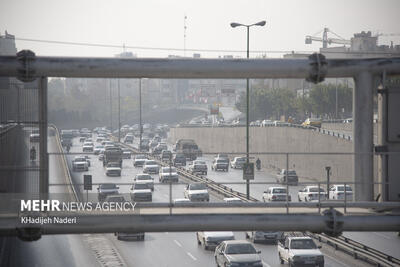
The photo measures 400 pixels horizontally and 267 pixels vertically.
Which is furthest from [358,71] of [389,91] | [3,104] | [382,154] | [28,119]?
[3,104]

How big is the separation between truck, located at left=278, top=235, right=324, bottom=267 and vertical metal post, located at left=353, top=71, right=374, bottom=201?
48.0 ft

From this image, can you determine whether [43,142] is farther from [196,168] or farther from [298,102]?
[298,102]

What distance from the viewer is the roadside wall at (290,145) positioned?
4125cm

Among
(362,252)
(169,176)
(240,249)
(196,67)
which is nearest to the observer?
(196,67)

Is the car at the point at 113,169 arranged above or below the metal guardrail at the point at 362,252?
above

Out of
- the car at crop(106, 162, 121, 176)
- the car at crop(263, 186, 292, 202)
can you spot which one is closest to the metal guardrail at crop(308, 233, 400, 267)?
the car at crop(263, 186, 292, 202)

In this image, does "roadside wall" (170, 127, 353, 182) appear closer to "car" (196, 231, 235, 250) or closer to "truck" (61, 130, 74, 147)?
"car" (196, 231, 235, 250)

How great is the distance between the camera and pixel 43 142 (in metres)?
10.9

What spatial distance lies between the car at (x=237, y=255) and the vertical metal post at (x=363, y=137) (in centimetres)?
1422

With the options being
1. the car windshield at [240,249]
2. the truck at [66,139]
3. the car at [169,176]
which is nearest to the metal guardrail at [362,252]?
the car windshield at [240,249]

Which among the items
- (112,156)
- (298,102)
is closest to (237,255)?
(112,156)

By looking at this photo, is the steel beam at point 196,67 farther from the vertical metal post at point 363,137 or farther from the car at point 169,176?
the car at point 169,176

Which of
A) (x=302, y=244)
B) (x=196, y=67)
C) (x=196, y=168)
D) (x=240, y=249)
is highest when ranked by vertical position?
(x=196, y=67)

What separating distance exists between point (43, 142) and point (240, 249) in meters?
16.5
